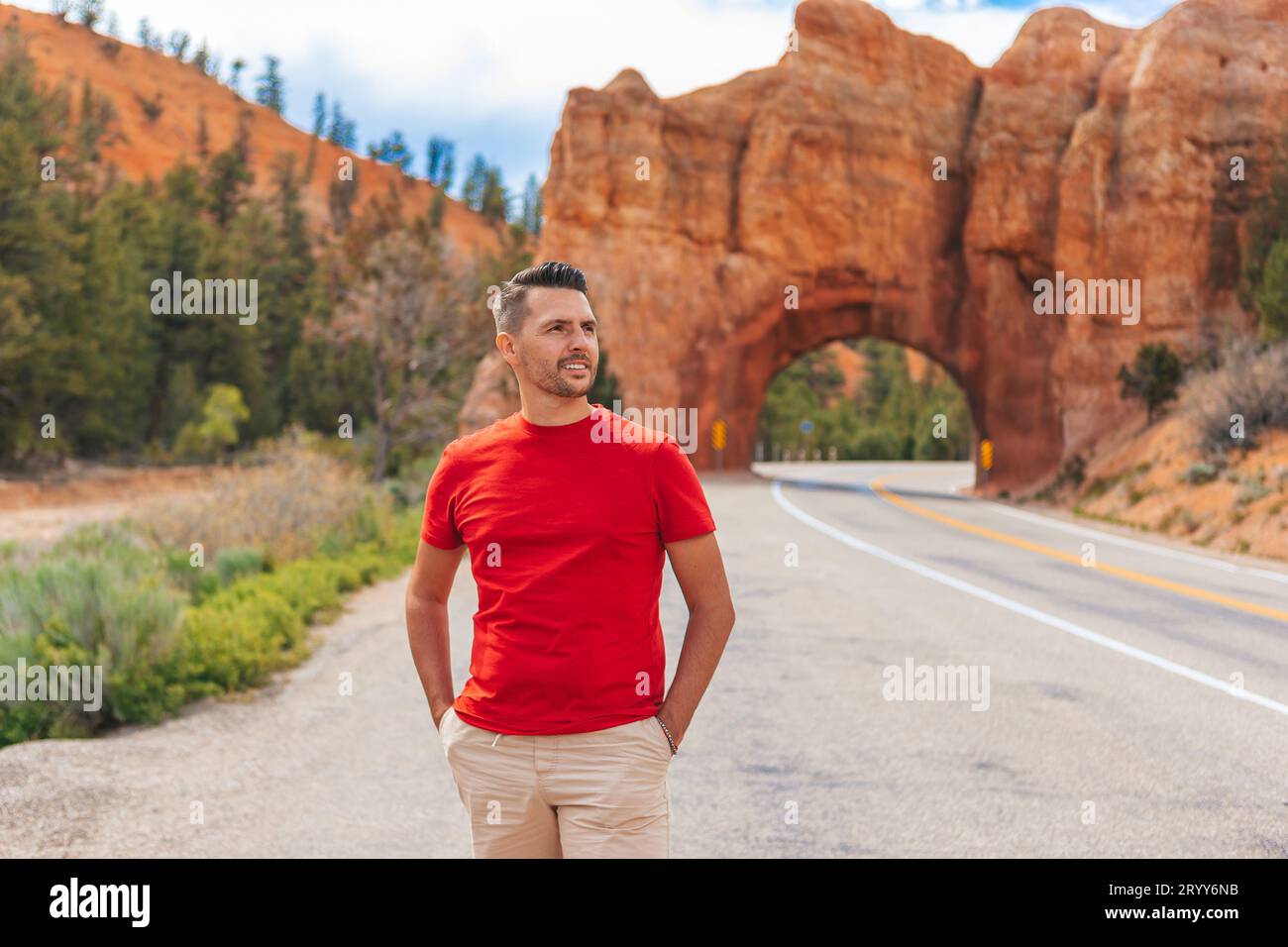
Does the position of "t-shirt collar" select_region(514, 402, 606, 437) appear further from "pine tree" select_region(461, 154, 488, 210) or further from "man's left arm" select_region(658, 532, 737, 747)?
"pine tree" select_region(461, 154, 488, 210)

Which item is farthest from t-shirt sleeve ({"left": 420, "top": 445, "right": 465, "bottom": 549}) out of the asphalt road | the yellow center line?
the yellow center line

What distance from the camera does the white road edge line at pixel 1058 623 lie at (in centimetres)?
802

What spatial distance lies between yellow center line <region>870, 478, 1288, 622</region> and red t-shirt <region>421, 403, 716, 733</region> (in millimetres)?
10558

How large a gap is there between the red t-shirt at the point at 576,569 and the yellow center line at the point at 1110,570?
10558 millimetres

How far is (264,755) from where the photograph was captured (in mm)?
6738

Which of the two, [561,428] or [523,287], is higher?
[523,287]

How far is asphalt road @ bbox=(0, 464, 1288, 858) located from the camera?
5.22 m

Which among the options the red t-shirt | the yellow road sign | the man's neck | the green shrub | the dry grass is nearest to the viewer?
the red t-shirt

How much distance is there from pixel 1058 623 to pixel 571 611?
9230 mm

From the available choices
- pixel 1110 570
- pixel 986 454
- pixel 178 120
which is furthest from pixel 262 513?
pixel 178 120

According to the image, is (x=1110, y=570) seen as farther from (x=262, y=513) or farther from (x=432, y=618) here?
(x=432, y=618)

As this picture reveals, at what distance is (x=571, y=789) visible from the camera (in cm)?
269

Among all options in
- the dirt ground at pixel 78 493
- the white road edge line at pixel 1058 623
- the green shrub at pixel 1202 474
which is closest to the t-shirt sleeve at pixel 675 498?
the white road edge line at pixel 1058 623

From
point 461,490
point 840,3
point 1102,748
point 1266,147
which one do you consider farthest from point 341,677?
point 840,3
